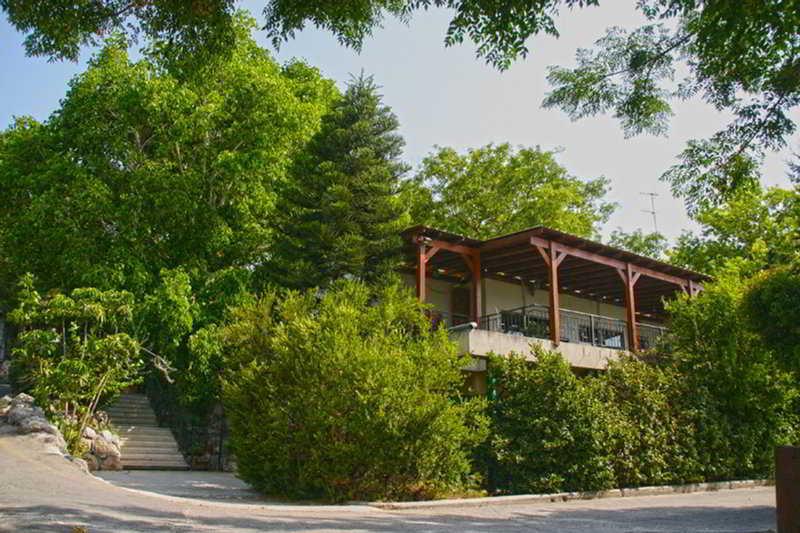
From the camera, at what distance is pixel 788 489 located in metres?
6.18

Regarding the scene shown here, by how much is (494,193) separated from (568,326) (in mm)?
10629

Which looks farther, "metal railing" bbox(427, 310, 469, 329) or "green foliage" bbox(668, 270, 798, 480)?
"metal railing" bbox(427, 310, 469, 329)

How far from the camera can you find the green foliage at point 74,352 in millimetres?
15336

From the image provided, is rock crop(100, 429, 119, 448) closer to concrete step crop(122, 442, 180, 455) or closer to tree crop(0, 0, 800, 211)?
concrete step crop(122, 442, 180, 455)

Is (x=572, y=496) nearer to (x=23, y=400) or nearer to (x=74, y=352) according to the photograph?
(x=74, y=352)

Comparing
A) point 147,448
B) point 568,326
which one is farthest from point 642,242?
point 147,448

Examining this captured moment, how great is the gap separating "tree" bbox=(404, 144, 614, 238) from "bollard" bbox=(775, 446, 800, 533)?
2634 centimetres

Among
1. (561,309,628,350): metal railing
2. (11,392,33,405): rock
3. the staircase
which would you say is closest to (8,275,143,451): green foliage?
(11,392,33,405): rock

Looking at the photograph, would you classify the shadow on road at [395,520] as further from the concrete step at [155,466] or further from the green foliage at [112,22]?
the concrete step at [155,466]

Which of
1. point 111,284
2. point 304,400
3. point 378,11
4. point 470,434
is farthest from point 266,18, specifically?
point 111,284

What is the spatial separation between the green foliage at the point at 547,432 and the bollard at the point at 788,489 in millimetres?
7026

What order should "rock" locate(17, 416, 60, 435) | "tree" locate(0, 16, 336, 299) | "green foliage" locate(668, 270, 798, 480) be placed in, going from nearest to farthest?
1. "rock" locate(17, 416, 60, 435)
2. "green foliage" locate(668, 270, 798, 480)
3. "tree" locate(0, 16, 336, 299)

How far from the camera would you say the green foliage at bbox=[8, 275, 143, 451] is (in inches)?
604

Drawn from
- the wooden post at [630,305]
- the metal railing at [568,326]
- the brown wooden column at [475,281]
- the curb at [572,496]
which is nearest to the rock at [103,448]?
the curb at [572,496]
